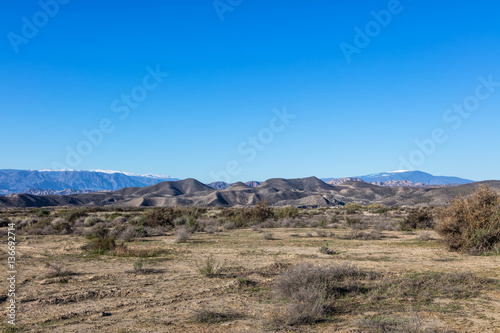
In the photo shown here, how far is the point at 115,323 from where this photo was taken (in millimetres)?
7395

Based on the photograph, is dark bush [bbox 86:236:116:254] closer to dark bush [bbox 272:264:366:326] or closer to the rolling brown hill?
dark bush [bbox 272:264:366:326]

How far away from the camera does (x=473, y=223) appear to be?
626 inches

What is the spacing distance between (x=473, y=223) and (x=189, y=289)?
42.2ft

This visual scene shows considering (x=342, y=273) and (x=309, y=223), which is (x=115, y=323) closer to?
(x=342, y=273)

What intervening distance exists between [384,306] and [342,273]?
2.34 m

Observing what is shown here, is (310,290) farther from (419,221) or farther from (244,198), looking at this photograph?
(244,198)

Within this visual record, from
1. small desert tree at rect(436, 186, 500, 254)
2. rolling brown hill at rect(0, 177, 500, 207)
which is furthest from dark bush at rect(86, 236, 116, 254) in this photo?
rolling brown hill at rect(0, 177, 500, 207)

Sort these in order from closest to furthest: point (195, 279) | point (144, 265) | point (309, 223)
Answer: point (195, 279)
point (144, 265)
point (309, 223)

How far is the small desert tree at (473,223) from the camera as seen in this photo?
1569 centimetres

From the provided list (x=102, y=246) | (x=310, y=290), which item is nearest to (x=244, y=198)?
(x=102, y=246)

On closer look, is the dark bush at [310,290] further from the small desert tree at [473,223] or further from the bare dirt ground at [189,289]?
the small desert tree at [473,223]

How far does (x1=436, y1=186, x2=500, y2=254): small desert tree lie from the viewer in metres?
15.7

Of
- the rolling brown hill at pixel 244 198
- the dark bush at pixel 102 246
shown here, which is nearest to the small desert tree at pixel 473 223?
the dark bush at pixel 102 246

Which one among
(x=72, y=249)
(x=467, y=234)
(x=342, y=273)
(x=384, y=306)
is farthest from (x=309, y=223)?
(x=384, y=306)
